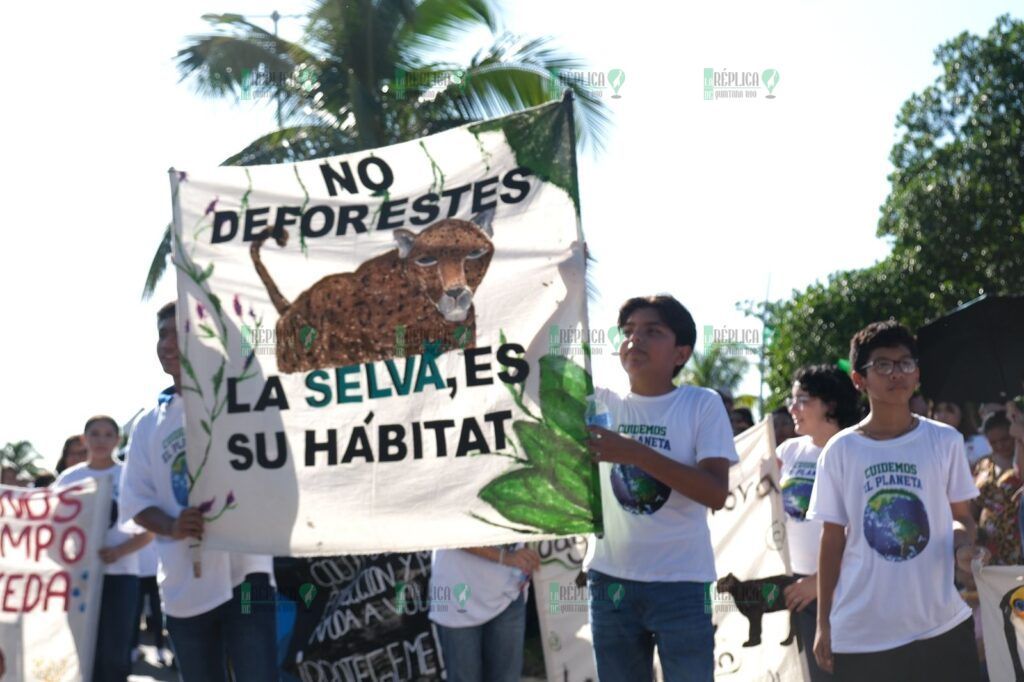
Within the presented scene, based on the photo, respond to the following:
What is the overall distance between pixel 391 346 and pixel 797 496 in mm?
2816

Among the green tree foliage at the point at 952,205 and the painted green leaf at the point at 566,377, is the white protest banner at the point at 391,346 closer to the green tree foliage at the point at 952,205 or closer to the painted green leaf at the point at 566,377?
the painted green leaf at the point at 566,377

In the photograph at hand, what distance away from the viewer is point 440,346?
4934 mm

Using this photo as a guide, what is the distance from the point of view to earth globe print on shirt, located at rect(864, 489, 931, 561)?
16.5ft

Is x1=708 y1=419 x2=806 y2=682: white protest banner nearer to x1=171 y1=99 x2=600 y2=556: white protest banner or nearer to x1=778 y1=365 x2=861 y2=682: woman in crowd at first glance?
x1=778 y1=365 x2=861 y2=682: woman in crowd

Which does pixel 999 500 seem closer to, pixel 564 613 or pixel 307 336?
pixel 564 613

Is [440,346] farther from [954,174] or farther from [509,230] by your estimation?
[954,174]

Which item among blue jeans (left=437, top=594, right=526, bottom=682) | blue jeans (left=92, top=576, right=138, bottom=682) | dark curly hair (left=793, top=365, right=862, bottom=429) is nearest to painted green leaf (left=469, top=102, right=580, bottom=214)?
blue jeans (left=437, top=594, right=526, bottom=682)

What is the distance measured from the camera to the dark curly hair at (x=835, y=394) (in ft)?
22.6

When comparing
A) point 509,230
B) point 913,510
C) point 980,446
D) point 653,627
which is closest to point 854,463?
point 913,510

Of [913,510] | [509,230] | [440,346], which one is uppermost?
[509,230]

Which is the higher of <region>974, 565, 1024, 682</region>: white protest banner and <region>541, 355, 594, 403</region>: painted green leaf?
<region>541, 355, 594, 403</region>: painted green leaf

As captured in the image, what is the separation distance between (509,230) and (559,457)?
81 cm

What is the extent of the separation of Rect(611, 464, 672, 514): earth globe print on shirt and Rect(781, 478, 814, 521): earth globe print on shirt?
2149 mm

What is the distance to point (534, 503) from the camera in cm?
472
